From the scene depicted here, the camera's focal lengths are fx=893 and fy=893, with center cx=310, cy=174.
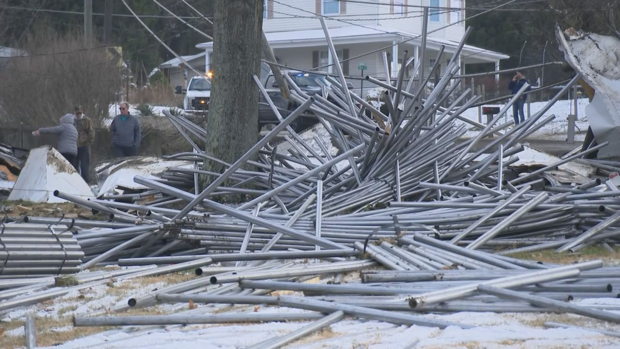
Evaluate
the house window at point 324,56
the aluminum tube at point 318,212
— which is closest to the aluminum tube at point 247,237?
the aluminum tube at point 318,212

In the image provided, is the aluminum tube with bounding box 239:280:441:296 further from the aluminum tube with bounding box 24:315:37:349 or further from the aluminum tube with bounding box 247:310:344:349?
the aluminum tube with bounding box 24:315:37:349

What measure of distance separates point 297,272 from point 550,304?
185 cm

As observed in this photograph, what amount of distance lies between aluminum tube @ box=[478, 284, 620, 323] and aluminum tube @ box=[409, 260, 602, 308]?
4.8 inches

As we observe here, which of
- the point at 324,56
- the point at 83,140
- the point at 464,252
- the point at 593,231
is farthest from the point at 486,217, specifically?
the point at 324,56

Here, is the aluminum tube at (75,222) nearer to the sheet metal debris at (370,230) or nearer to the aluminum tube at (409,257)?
the sheet metal debris at (370,230)

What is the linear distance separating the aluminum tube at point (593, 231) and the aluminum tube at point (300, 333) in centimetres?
320

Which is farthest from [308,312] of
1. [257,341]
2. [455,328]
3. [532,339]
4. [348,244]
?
[348,244]

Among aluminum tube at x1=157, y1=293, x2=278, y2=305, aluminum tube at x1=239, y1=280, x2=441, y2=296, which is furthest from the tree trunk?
aluminum tube at x1=157, y1=293, x2=278, y2=305

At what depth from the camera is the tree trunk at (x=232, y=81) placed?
1026 cm

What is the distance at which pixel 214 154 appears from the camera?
33.7ft

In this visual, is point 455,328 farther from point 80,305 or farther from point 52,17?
point 52,17

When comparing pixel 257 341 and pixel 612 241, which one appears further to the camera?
A: pixel 612 241

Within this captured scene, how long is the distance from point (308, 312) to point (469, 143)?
5130 mm

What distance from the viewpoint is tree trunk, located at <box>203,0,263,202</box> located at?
10.3 metres
